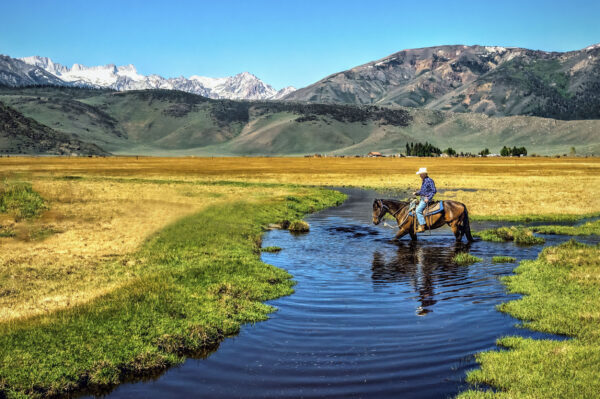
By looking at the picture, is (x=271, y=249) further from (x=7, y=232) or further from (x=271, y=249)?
(x=7, y=232)

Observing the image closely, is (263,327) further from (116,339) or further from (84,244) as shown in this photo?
(84,244)

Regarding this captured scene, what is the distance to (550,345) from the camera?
1168 centimetres

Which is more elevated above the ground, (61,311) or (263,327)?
(61,311)

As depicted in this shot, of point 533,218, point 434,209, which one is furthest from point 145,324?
point 533,218

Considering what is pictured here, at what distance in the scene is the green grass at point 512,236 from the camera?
90.5 feet

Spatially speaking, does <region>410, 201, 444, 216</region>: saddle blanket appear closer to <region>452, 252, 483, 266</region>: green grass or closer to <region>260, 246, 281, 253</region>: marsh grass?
<region>452, 252, 483, 266</region>: green grass

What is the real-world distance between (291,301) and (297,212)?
2772 centimetres

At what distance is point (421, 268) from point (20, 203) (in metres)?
29.5

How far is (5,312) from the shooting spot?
45.0 ft

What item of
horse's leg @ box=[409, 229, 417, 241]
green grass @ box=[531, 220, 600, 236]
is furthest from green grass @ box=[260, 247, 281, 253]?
green grass @ box=[531, 220, 600, 236]

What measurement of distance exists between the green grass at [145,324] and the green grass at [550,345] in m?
6.94

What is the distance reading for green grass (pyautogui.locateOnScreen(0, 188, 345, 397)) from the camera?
10.7 meters

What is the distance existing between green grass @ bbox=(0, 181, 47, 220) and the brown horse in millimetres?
23217

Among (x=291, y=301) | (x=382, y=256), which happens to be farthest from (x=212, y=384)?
(x=382, y=256)
